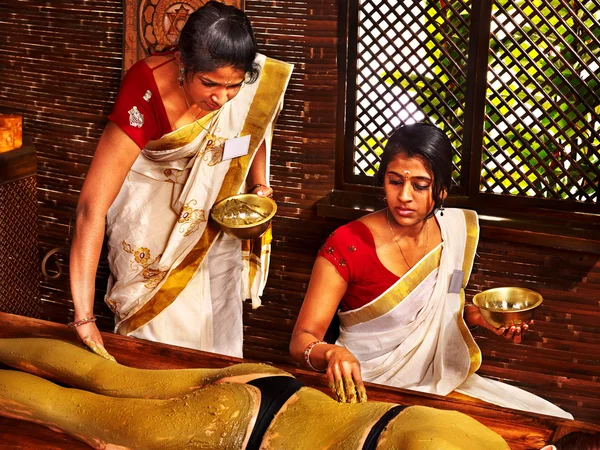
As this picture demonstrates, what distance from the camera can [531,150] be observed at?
3.26 meters

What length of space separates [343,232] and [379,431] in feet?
2.99

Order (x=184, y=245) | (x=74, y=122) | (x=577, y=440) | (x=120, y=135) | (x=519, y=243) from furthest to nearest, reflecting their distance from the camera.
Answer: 1. (x=74, y=122)
2. (x=519, y=243)
3. (x=184, y=245)
4. (x=120, y=135)
5. (x=577, y=440)

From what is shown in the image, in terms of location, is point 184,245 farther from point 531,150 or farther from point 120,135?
point 531,150

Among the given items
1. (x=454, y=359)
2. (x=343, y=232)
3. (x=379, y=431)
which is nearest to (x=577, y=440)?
(x=379, y=431)

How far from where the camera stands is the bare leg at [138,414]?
5.60 feet

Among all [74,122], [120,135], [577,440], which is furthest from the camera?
[74,122]

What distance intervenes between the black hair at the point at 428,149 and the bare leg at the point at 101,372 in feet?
2.57

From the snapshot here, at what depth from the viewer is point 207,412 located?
1731mm

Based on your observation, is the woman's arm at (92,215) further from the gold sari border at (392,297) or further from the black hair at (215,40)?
the gold sari border at (392,297)

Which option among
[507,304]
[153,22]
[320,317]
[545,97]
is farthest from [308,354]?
[153,22]

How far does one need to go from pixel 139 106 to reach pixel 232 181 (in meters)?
0.52

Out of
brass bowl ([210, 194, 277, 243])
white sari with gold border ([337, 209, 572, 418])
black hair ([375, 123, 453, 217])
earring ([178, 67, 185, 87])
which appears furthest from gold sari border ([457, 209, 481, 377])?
earring ([178, 67, 185, 87])

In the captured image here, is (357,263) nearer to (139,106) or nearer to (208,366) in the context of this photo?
(208,366)

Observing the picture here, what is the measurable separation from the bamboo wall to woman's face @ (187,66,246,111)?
1.03 m
